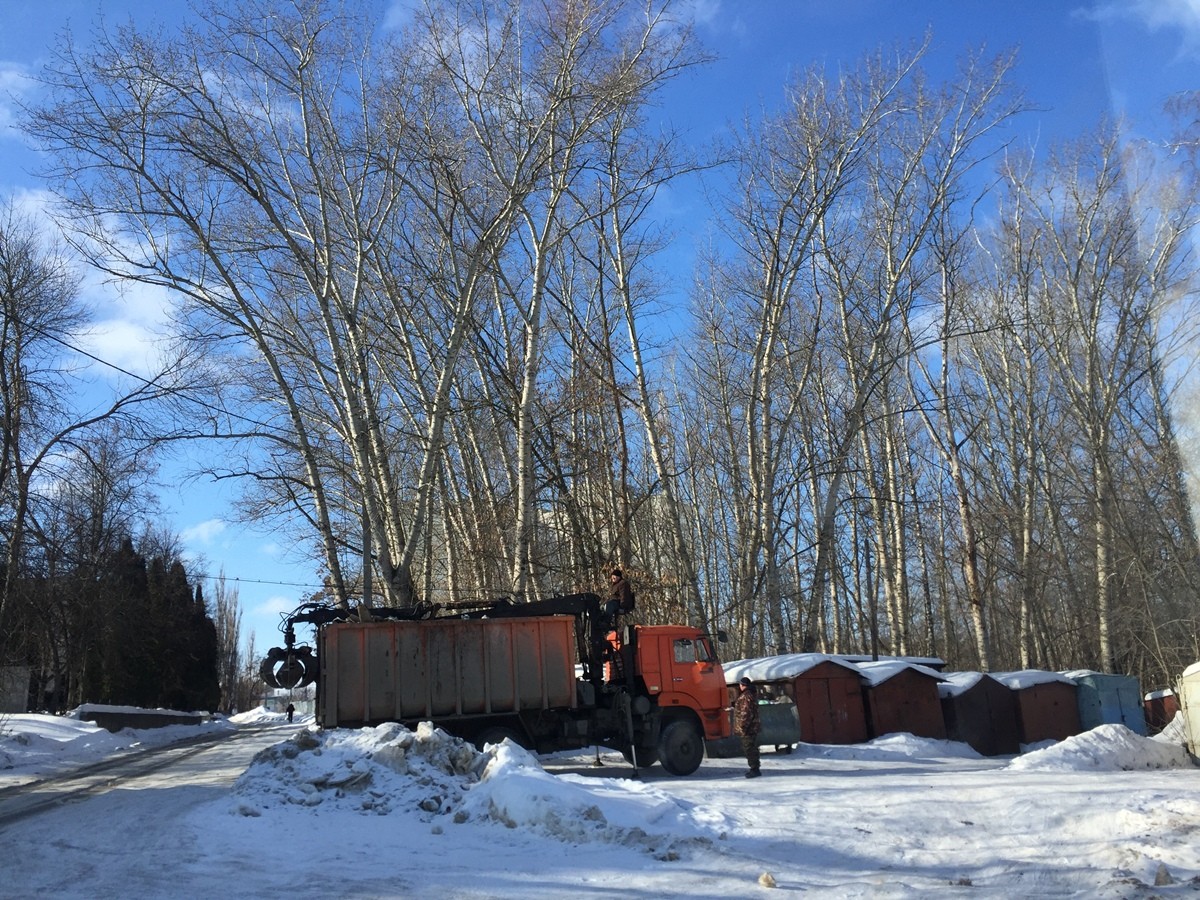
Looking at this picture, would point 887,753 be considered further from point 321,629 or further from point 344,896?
point 344,896

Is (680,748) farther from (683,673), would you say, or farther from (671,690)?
(683,673)

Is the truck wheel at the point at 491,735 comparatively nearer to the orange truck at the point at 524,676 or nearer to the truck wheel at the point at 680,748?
the orange truck at the point at 524,676

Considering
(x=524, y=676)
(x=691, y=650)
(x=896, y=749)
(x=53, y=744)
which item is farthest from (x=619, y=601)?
(x=53, y=744)

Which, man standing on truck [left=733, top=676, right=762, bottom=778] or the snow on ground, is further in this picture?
the snow on ground

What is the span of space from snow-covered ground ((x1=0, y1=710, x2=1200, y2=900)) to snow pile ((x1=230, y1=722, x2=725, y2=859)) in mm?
29

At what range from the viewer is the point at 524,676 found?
16.0 m

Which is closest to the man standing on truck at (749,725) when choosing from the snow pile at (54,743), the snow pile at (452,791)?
the snow pile at (452,791)

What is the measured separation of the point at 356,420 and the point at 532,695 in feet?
20.9

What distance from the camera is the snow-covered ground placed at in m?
7.83

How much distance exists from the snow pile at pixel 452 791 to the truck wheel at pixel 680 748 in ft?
12.6

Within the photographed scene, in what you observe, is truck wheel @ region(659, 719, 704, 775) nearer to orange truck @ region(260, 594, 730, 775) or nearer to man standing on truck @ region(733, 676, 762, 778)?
orange truck @ region(260, 594, 730, 775)

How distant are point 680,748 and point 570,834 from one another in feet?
22.4

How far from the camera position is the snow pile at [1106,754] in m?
17.6

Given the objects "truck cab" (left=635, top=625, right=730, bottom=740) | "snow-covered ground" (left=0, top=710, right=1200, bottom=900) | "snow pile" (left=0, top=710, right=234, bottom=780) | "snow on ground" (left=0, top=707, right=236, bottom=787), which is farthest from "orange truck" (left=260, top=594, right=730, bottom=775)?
"snow pile" (left=0, top=710, right=234, bottom=780)
